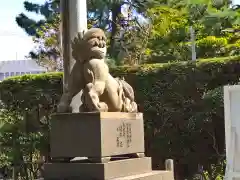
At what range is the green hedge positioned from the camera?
9789mm

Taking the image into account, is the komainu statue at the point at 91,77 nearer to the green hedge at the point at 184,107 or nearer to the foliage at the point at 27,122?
the green hedge at the point at 184,107

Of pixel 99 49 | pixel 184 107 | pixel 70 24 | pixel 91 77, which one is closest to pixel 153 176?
pixel 91 77

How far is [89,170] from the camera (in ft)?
14.0

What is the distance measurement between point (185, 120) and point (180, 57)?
196 inches

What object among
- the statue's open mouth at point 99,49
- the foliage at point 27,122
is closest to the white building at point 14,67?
the foliage at point 27,122

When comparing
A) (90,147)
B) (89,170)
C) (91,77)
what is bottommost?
(89,170)

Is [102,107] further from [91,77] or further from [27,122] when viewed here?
[27,122]

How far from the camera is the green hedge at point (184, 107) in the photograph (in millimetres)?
9789

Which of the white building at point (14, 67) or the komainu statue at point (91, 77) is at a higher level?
the white building at point (14, 67)

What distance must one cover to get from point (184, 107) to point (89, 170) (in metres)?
6.01

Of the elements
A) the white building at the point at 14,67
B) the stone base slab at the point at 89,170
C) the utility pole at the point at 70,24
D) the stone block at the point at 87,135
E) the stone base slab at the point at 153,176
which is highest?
the white building at the point at 14,67

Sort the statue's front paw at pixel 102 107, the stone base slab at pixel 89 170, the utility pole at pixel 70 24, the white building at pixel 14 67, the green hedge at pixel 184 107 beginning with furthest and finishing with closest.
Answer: the white building at pixel 14 67 → the green hedge at pixel 184 107 → the utility pole at pixel 70 24 → the statue's front paw at pixel 102 107 → the stone base slab at pixel 89 170

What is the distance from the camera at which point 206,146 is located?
1000 centimetres

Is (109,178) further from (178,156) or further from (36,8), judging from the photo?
(36,8)
